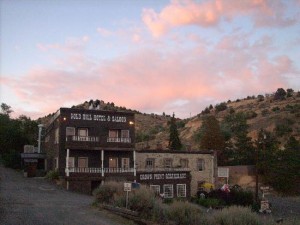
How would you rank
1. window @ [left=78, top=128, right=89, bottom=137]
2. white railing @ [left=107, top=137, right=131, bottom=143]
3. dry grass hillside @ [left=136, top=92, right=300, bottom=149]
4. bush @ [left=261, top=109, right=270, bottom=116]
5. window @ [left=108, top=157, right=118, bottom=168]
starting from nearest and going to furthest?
white railing @ [left=107, top=137, right=131, bottom=143]
window @ [left=78, top=128, right=89, bottom=137]
window @ [left=108, top=157, right=118, bottom=168]
dry grass hillside @ [left=136, top=92, right=300, bottom=149]
bush @ [left=261, top=109, right=270, bottom=116]

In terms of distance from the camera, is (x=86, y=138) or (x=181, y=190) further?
(x=181, y=190)

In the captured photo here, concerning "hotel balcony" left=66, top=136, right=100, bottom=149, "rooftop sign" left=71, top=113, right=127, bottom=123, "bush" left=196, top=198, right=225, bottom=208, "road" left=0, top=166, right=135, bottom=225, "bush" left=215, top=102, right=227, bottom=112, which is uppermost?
"bush" left=215, top=102, right=227, bottom=112

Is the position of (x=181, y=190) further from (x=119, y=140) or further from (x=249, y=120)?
(x=249, y=120)

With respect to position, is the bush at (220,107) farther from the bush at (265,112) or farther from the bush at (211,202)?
the bush at (211,202)

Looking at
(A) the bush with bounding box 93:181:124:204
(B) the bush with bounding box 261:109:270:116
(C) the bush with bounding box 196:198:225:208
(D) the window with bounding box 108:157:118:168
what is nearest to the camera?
(A) the bush with bounding box 93:181:124:204

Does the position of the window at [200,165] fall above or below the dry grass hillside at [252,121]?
below

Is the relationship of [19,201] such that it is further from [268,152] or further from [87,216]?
[268,152]

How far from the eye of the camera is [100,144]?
1628 inches

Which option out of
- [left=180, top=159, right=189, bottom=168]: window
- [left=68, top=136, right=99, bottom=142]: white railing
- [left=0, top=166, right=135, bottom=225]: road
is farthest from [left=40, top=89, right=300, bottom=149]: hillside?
[left=0, top=166, right=135, bottom=225]: road

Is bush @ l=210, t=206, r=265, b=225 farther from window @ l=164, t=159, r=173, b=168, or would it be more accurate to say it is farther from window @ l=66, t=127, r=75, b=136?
window @ l=164, t=159, r=173, b=168

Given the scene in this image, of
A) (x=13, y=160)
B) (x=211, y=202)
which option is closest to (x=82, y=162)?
(x=211, y=202)

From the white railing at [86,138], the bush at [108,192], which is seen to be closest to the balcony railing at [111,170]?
the white railing at [86,138]

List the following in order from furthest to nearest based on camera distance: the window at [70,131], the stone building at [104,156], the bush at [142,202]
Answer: the window at [70,131]
the stone building at [104,156]
the bush at [142,202]

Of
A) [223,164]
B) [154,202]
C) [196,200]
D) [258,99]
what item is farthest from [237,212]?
[258,99]
